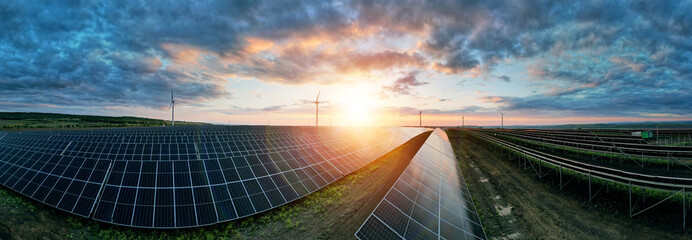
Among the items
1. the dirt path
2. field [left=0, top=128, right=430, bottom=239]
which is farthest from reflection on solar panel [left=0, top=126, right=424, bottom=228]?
the dirt path

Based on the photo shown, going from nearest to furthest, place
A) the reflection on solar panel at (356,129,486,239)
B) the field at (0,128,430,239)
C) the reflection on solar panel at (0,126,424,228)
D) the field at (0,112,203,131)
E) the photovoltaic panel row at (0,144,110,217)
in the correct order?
the reflection on solar panel at (356,129,486,239)
the field at (0,128,430,239)
the reflection on solar panel at (0,126,424,228)
the photovoltaic panel row at (0,144,110,217)
the field at (0,112,203,131)

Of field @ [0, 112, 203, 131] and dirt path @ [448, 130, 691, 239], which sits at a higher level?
field @ [0, 112, 203, 131]

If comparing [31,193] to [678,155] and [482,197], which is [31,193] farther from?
[678,155]

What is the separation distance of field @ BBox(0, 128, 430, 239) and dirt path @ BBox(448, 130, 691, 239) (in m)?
7.60

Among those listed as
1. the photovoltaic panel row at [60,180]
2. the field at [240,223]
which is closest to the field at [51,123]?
the photovoltaic panel row at [60,180]

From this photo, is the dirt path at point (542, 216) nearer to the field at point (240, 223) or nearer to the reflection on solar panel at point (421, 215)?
the reflection on solar panel at point (421, 215)

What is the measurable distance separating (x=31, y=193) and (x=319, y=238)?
19.2 m

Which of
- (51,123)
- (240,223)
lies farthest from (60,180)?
(51,123)

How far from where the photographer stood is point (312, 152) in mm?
25016

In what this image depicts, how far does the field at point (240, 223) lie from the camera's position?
11255 mm

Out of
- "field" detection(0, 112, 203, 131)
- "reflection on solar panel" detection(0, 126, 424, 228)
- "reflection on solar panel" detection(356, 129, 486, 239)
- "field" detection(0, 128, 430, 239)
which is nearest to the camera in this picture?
"reflection on solar panel" detection(356, 129, 486, 239)

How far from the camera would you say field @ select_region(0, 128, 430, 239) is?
443 inches

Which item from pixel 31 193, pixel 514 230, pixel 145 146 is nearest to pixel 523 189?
pixel 514 230

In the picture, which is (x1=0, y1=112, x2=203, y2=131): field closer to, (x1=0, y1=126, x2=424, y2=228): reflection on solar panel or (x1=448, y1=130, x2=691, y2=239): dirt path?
(x1=0, y1=126, x2=424, y2=228): reflection on solar panel
